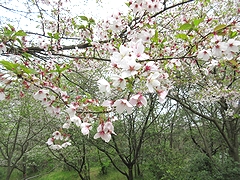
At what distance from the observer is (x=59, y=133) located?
196cm

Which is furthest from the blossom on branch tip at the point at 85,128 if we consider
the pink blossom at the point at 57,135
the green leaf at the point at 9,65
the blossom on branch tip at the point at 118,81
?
the pink blossom at the point at 57,135

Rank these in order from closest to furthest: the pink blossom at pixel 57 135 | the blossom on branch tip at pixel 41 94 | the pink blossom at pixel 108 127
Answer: the pink blossom at pixel 108 127 → the blossom on branch tip at pixel 41 94 → the pink blossom at pixel 57 135

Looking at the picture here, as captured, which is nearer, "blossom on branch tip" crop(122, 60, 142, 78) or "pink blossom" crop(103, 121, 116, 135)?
"blossom on branch tip" crop(122, 60, 142, 78)

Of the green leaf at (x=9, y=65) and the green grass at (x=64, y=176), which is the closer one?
the green leaf at (x=9, y=65)

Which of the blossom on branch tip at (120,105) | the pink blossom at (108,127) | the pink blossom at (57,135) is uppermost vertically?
the pink blossom at (57,135)

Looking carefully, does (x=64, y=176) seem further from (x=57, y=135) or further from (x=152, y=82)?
(x=152, y=82)

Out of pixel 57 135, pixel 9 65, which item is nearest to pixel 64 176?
pixel 57 135

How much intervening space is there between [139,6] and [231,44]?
90cm

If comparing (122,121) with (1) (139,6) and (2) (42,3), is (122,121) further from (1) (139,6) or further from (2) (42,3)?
(1) (139,6)

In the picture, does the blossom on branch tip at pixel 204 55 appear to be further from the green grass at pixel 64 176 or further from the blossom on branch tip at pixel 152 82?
the green grass at pixel 64 176

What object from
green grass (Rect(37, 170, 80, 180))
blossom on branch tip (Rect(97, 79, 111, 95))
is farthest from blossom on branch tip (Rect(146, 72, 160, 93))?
green grass (Rect(37, 170, 80, 180))

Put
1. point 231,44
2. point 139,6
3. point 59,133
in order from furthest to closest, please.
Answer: point 59,133 < point 139,6 < point 231,44

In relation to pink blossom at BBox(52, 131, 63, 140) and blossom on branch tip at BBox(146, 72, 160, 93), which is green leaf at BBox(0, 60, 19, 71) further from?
→ pink blossom at BBox(52, 131, 63, 140)

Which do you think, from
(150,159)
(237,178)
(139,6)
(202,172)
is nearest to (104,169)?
(150,159)
